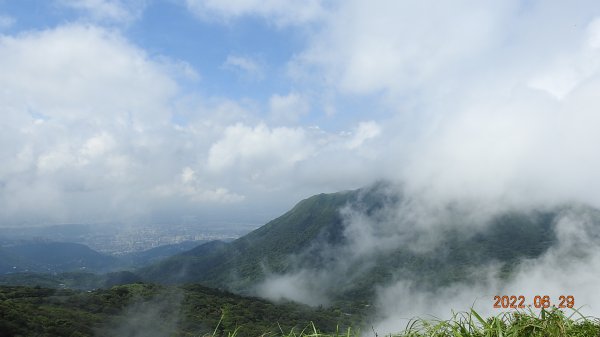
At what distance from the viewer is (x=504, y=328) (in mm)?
4176

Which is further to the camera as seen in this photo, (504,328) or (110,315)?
(110,315)

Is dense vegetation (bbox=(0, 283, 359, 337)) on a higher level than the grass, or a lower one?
lower

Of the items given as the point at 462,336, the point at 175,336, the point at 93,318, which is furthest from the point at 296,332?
the point at 93,318

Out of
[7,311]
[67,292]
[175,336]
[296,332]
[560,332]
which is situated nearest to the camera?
[560,332]

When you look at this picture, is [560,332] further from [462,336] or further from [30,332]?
[30,332]

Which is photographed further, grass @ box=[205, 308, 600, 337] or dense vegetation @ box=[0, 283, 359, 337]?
dense vegetation @ box=[0, 283, 359, 337]

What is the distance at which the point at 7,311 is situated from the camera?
11269cm

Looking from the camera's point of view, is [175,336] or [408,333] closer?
[408,333]

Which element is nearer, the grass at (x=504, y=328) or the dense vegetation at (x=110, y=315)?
the grass at (x=504, y=328)

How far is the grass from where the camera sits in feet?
12.2

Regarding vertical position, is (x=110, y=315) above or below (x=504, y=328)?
below

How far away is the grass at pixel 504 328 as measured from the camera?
371 centimetres

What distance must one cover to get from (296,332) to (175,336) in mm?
152414

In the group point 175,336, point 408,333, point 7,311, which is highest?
point 408,333
